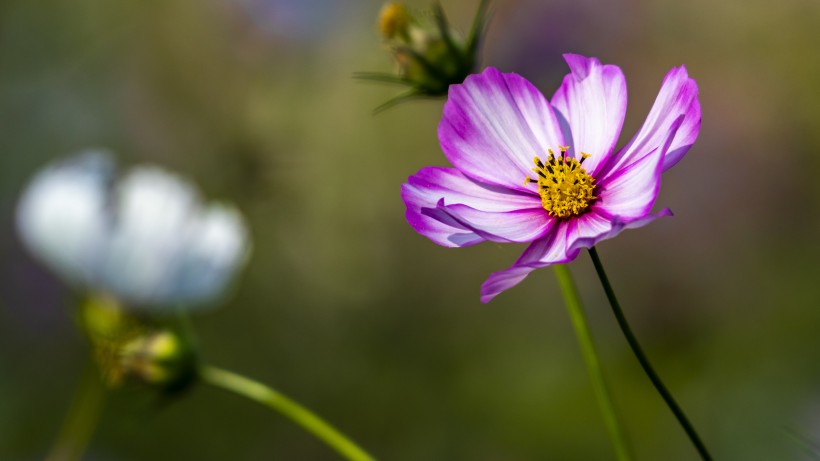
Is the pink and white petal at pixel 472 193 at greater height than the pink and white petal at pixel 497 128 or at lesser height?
lesser

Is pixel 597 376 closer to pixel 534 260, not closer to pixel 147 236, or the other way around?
pixel 534 260

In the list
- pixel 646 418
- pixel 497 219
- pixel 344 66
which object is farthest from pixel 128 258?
pixel 344 66

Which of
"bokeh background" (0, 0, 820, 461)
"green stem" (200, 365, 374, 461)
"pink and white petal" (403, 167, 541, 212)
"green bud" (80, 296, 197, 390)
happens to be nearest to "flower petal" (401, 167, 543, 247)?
"pink and white petal" (403, 167, 541, 212)

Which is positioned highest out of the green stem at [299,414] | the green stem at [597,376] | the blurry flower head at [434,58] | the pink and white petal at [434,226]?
the blurry flower head at [434,58]

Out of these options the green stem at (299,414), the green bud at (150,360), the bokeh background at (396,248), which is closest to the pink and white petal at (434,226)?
the green stem at (299,414)

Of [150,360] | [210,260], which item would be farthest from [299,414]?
[210,260]

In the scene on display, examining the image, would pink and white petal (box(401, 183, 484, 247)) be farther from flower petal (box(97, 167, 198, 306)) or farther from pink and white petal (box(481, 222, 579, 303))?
flower petal (box(97, 167, 198, 306))

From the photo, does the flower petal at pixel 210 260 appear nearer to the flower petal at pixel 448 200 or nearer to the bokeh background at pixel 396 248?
the flower petal at pixel 448 200
